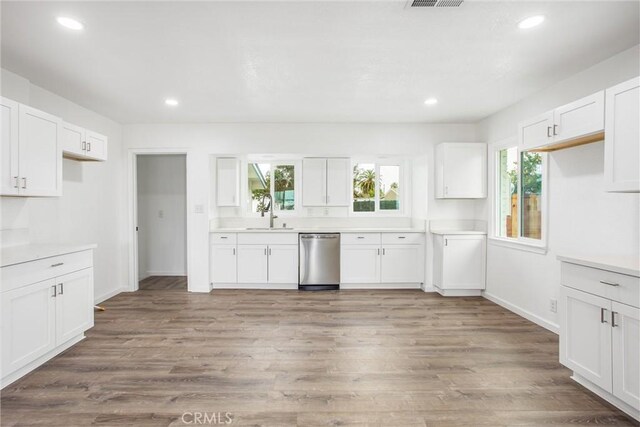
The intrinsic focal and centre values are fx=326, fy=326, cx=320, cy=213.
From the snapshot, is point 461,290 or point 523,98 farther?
point 461,290

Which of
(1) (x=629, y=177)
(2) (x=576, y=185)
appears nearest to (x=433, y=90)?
(2) (x=576, y=185)

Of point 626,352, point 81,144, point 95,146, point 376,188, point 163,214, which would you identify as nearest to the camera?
point 626,352

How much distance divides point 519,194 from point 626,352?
8.15 feet

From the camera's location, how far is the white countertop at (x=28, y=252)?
2.25 metres

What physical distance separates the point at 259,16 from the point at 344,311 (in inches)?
122

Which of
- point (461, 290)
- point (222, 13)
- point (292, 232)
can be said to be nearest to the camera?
point (222, 13)

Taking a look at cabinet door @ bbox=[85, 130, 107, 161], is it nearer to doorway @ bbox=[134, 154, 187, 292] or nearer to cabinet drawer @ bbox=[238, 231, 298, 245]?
cabinet drawer @ bbox=[238, 231, 298, 245]

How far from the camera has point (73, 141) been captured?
326 centimetres

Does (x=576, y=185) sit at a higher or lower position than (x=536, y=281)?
→ higher

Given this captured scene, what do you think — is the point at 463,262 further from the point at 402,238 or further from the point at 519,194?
the point at 519,194

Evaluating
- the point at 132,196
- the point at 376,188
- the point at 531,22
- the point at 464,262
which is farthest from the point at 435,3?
the point at 132,196

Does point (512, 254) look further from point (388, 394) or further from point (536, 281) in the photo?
point (388, 394)

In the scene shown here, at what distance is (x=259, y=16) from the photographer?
208cm

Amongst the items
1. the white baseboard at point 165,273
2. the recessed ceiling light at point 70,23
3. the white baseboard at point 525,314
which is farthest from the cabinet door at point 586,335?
the white baseboard at point 165,273
